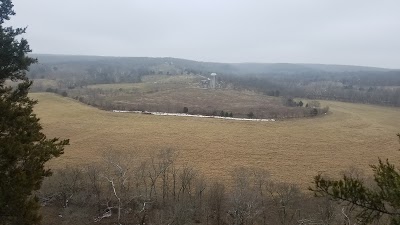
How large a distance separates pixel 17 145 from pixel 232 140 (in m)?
45.5

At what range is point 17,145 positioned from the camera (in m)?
9.16

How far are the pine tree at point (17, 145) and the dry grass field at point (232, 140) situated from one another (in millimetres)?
29399

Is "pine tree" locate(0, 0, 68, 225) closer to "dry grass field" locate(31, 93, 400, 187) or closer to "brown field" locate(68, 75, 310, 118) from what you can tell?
"dry grass field" locate(31, 93, 400, 187)

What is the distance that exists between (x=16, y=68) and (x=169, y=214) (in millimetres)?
19722

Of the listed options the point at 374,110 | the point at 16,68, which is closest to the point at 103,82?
the point at 374,110

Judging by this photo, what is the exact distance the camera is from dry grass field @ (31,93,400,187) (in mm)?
43000

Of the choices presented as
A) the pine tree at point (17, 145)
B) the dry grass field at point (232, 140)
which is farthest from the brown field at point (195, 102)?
the pine tree at point (17, 145)

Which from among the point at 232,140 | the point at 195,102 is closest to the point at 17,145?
Answer: the point at 232,140

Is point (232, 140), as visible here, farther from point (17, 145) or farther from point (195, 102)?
point (17, 145)

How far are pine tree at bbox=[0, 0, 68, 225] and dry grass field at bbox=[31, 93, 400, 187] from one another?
2940 cm

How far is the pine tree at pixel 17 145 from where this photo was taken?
892 cm

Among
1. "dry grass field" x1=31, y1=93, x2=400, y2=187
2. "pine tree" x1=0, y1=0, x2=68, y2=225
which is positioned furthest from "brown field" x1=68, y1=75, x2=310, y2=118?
"pine tree" x1=0, y1=0, x2=68, y2=225

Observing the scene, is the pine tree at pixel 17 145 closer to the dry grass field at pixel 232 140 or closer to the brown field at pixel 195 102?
the dry grass field at pixel 232 140

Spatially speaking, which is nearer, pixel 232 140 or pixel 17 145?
pixel 17 145
